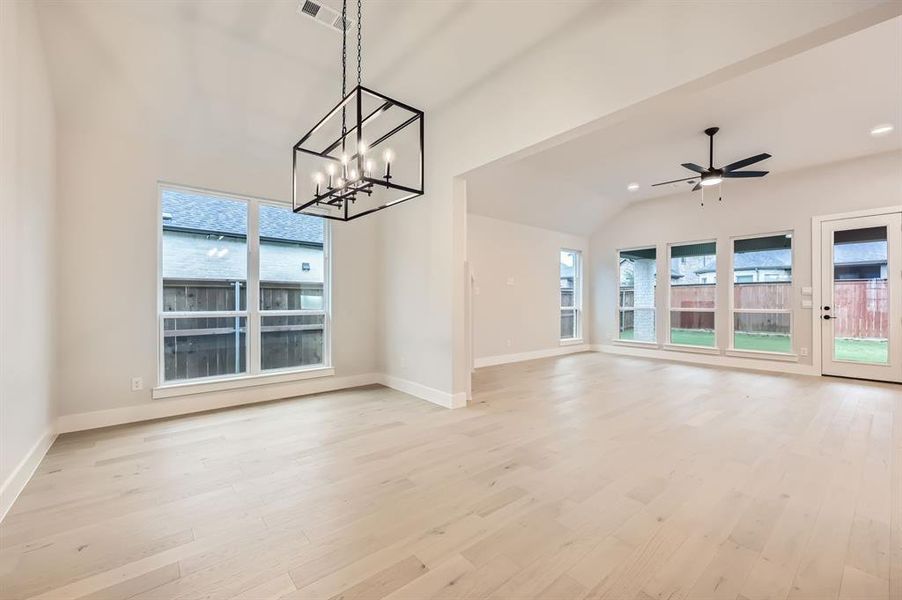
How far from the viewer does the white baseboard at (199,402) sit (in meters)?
3.50

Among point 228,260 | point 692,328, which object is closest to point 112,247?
point 228,260

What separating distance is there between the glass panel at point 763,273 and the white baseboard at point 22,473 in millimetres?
9204

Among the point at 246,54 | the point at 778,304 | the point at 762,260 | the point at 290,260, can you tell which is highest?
the point at 246,54

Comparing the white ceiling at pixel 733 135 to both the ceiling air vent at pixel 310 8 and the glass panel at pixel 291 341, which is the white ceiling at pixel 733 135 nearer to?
the ceiling air vent at pixel 310 8

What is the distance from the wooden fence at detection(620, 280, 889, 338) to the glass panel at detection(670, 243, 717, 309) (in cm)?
2

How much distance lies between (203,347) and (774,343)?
8806 millimetres

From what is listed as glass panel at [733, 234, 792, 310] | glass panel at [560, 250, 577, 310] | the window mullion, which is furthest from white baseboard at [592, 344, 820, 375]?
the window mullion

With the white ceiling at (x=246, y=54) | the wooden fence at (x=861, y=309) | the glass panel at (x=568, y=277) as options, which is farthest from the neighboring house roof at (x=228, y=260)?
the wooden fence at (x=861, y=309)

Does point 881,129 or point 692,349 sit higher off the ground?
point 881,129

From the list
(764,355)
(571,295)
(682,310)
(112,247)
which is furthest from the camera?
(571,295)

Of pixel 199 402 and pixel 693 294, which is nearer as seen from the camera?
pixel 199 402

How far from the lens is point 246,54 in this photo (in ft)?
10.7

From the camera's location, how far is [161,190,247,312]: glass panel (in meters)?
4.02

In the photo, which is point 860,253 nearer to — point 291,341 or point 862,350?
point 862,350
